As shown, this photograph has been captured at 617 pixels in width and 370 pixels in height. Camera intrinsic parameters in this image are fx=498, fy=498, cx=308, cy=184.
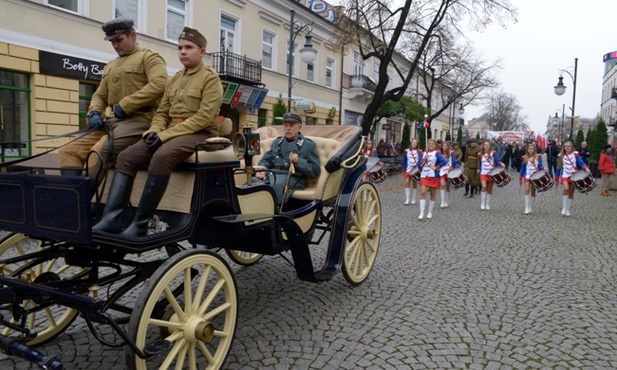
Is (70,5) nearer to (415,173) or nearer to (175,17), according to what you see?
(175,17)

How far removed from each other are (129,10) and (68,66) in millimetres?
3133

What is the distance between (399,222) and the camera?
9.95 meters

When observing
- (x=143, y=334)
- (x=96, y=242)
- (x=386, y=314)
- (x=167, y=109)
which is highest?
(x=167, y=109)

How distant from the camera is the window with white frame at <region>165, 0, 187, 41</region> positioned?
16.3 meters

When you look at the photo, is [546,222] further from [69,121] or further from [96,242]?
[69,121]

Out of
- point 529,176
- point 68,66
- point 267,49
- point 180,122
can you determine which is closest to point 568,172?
point 529,176

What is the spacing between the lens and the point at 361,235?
17.5 feet

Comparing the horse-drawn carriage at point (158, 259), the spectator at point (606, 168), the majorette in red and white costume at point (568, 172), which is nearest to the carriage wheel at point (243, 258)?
the horse-drawn carriage at point (158, 259)

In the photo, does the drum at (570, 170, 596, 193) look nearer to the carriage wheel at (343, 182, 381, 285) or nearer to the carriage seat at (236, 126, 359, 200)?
the carriage wheel at (343, 182, 381, 285)

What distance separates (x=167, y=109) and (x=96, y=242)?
1147 millimetres

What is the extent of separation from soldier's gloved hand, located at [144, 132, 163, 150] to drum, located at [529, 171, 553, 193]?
10.3 meters

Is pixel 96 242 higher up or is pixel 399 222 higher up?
pixel 96 242

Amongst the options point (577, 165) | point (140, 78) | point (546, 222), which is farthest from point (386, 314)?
point (577, 165)

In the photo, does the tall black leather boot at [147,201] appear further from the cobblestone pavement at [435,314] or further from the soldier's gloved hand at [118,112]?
the cobblestone pavement at [435,314]
